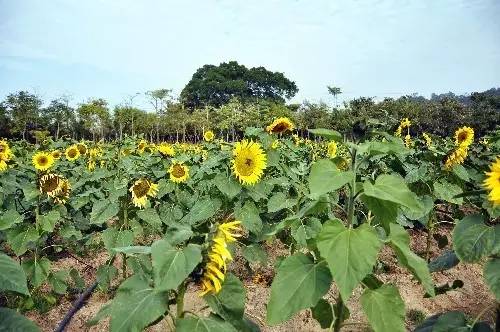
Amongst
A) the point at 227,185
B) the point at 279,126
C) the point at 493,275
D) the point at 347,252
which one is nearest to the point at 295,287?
the point at 347,252

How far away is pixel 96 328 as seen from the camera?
4.15 m

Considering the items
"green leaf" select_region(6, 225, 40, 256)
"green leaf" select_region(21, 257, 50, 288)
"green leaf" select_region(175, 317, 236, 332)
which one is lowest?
"green leaf" select_region(21, 257, 50, 288)

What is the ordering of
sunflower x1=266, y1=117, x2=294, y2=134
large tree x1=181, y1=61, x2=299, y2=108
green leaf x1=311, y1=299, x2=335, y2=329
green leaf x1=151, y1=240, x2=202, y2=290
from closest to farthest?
green leaf x1=151, y1=240, x2=202, y2=290, green leaf x1=311, y1=299, x2=335, y2=329, sunflower x1=266, y1=117, x2=294, y2=134, large tree x1=181, y1=61, x2=299, y2=108

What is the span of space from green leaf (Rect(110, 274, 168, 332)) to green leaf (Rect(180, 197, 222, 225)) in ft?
7.48

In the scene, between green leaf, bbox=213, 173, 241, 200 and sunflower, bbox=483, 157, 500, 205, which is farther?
green leaf, bbox=213, 173, 241, 200

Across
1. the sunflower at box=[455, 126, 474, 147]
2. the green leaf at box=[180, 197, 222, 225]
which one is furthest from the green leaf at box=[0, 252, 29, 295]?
the sunflower at box=[455, 126, 474, 147]

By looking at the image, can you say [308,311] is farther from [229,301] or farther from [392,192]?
[392,192]

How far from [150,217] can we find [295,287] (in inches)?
119

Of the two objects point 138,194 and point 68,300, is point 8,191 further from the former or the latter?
point 138,194

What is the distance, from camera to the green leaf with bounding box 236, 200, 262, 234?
14.4 feet

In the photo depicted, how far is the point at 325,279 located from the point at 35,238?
3.44m

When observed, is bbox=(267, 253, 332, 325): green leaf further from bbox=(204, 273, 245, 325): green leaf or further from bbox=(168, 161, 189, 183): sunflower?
bbox=(168, 161, 189, 183): sunflower

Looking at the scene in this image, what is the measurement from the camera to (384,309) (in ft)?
5.60

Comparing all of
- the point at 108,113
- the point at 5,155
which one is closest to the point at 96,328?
the point at 5,155
